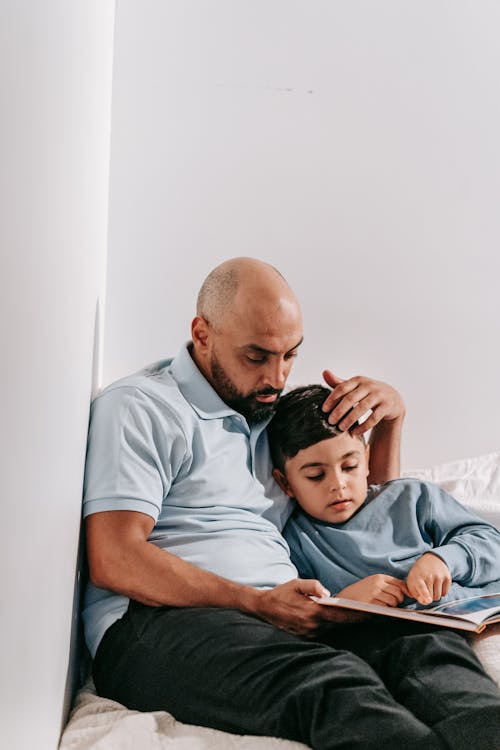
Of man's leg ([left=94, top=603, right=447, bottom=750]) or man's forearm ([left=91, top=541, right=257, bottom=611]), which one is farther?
man's forearm ([left=91, top=541, right=257, bottom=611])

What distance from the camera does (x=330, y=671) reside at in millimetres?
1210

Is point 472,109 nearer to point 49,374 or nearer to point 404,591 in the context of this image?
point 404,591

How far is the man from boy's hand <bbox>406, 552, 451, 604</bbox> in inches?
4.0

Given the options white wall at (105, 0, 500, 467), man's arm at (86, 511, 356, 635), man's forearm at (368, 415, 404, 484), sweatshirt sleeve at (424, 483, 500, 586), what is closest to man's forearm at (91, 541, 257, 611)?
man's arm at (86, 511, 356, 635)

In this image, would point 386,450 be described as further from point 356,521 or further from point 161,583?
point 161,583

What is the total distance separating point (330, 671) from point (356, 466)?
540mm

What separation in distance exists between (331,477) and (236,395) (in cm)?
23

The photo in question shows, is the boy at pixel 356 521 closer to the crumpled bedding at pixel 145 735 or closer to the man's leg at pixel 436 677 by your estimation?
the man's leg at pixel 436 677

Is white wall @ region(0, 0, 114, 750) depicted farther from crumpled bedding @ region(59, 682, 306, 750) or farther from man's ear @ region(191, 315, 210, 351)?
man's ear @ region(191, 315, 210, 351)

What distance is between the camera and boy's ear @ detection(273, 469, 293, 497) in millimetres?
1746

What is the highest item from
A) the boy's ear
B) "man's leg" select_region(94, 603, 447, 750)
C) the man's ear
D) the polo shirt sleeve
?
the man's ear

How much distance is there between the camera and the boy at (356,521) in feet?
5.16

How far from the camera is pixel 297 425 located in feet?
5.62

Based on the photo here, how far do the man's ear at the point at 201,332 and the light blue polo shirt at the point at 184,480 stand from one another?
33 millimetres
